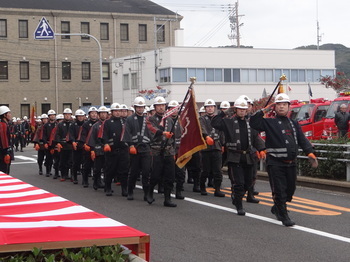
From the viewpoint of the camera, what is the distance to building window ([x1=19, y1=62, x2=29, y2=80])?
60.1 meters

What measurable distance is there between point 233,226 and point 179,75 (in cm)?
4272

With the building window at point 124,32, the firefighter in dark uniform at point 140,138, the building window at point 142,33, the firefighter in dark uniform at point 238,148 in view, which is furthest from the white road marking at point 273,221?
the building window at point 142,33

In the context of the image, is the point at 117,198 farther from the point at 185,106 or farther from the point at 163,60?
the point at 163,60

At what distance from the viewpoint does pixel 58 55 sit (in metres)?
61.0

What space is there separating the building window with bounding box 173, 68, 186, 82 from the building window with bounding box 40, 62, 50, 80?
1458cm

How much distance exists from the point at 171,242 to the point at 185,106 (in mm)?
4148

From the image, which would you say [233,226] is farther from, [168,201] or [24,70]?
[24,70]

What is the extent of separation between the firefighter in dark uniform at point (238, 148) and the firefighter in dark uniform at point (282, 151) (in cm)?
114

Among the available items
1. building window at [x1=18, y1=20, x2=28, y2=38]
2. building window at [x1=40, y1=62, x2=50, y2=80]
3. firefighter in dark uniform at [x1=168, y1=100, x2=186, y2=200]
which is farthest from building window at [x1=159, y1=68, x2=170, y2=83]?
firefighter in dark uniform at [x1=168, y1=100, x2=186, y2=200]

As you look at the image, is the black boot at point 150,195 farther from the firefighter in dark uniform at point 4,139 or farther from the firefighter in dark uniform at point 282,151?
the firefighter in dark uniform at point 282,151

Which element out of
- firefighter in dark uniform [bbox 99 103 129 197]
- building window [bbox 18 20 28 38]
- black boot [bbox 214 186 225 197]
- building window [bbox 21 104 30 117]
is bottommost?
black boot [bbox 214 186 225 197]

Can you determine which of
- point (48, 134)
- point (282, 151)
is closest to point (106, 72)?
point (48, 134)

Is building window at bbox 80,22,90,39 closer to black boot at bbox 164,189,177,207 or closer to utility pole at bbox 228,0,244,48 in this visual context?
utility pole at bbox 228,0,244,48

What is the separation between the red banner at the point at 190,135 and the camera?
12102 mm
